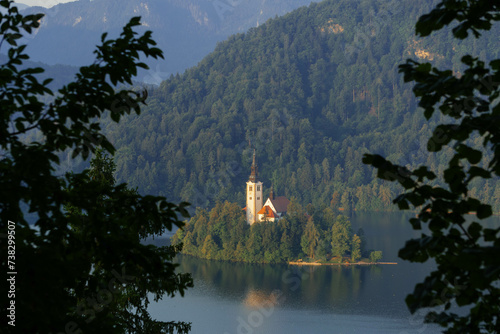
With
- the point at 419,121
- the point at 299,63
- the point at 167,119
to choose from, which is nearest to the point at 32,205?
the point at 167,119

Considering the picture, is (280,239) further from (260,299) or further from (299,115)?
(299,115)

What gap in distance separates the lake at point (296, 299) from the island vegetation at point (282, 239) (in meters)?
1.26

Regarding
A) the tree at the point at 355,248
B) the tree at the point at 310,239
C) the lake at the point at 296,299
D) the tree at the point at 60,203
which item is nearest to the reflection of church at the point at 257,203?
the tree at the point at 310,239

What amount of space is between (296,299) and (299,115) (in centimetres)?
6720

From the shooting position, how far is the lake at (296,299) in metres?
32.4

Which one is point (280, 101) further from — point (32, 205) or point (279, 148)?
point (32, 205)

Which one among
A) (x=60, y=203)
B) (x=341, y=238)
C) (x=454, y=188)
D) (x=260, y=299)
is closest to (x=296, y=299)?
(x=260, y=299)

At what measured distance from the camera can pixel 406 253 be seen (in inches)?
103

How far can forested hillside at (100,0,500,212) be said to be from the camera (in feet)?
276

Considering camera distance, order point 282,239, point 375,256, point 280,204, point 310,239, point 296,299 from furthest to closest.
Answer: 1. point 280,204
2. point 282,239
3. point 310,239
4. point 375,256
5. point 296,299

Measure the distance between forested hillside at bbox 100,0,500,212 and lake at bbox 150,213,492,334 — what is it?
28.5 metres

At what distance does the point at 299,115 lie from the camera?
104 metres

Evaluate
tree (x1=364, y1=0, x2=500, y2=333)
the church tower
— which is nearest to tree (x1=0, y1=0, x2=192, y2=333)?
tree (x1=364, y1=0, x2=500, y2=333)

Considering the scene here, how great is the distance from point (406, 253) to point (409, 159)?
8626 cm
